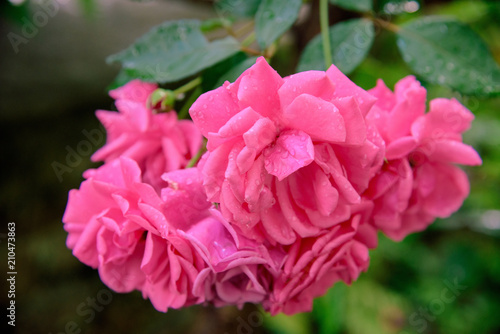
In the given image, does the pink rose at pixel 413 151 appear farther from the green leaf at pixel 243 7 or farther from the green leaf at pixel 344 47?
the green leaf at pixel 243 7

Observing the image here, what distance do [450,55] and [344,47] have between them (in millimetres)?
133

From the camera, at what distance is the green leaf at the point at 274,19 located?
1.53ft

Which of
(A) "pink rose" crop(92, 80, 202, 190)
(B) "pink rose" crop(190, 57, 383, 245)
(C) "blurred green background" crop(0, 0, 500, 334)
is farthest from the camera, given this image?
(C) "blurred green background" crop(0, 0, 500, 334)


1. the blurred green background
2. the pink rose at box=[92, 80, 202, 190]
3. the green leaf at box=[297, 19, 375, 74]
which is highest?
the pink rose at box=[92, 80, 202, 190]

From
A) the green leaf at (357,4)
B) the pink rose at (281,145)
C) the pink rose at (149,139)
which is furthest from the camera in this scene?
the green leaf at (357,4)

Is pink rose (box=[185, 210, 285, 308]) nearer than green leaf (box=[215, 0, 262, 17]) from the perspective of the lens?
→ Yes

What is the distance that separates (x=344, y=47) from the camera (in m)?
0.51

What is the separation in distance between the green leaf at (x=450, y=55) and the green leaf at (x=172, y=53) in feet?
0.76

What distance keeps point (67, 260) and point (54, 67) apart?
26.1 inches

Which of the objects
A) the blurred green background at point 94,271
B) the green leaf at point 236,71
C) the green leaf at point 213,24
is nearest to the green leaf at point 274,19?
the green leaf at point 236,71

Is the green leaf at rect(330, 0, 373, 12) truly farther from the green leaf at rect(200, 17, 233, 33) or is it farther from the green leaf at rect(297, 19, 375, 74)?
the green leaf at rect(200, 17, 233, 33)

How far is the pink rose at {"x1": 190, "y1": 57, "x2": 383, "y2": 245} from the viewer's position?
12.0 inches

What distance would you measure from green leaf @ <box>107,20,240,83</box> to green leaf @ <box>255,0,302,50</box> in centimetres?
4

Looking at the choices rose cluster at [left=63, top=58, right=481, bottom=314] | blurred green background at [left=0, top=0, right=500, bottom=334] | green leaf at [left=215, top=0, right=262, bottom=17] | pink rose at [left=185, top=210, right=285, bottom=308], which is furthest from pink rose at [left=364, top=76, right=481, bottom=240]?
blurred green background at [left=0, top=0, right=500, bottom=334]
